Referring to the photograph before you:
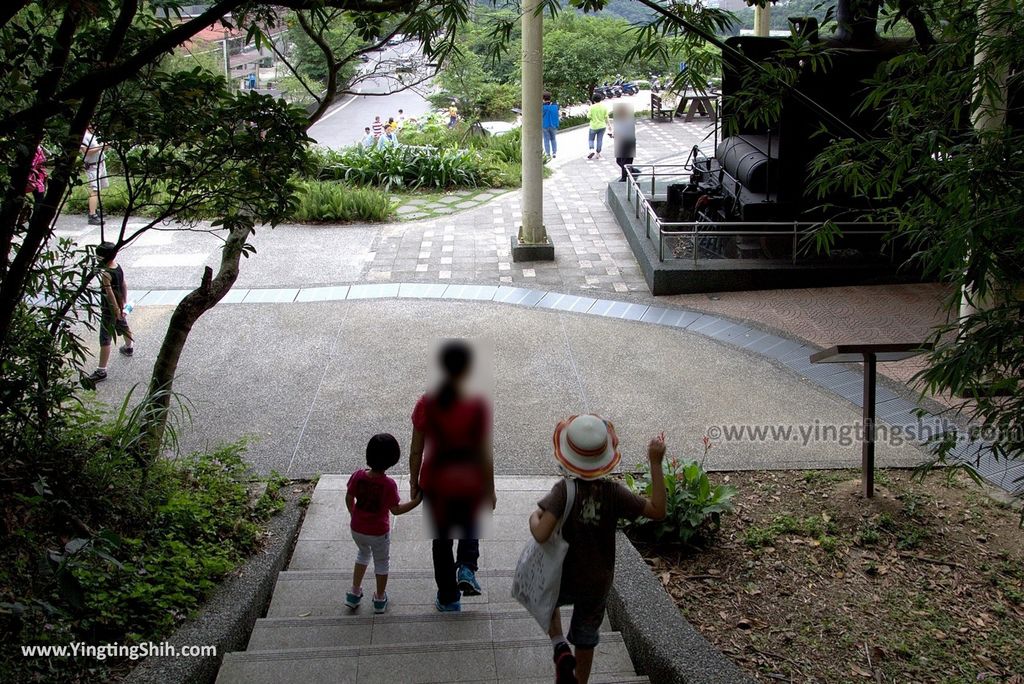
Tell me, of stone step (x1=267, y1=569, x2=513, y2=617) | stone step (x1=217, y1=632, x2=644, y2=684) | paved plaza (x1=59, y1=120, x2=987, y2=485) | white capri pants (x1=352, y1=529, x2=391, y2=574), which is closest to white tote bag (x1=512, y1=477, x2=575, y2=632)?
stone step (x1=217, y1=632, x2=644, y2=684)

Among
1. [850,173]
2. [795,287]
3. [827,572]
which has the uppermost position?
[850,173]

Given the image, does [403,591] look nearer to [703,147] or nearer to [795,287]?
[795,287]

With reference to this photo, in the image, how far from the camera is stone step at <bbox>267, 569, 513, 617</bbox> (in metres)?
4.92

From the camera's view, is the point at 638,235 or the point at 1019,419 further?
the point at 638,235

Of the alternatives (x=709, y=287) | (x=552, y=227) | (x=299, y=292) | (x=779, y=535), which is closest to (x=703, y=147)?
(x=552, y=227)

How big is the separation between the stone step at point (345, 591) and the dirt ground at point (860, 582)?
952 mm

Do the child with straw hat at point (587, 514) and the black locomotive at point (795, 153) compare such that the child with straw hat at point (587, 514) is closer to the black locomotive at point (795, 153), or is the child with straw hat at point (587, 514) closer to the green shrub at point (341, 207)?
the black locomotive at point (795, 153)

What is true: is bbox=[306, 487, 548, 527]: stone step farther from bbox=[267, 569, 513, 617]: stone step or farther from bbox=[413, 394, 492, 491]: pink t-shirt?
bbox=[413, 394, 492, 491]: pink t-shirt

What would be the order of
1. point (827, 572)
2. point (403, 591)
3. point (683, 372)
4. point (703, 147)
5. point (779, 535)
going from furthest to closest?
point (703, 147), point (683, 372), point (779, 535), point (827, 572), point (403, 591)

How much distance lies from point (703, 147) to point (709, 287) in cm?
1178

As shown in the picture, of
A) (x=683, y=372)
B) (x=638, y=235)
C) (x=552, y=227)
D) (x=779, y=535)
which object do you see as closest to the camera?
(x=779, y=535)

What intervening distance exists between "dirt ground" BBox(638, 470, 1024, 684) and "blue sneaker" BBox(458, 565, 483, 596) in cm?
109

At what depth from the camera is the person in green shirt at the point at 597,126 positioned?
64.3 ft

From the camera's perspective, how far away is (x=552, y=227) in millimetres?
14352
